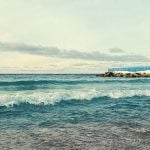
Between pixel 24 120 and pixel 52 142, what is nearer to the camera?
pixel 52 142

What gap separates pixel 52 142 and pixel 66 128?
8.91 ft

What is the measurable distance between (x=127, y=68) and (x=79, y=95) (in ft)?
287

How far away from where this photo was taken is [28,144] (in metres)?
12.1

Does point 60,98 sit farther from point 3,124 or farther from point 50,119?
point 3,124

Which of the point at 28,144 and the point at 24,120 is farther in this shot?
the point at 24,120

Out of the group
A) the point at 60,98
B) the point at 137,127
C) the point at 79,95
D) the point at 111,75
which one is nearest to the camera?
the point at 137,127

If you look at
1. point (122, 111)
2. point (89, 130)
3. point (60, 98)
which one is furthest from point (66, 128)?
point (60, 98)

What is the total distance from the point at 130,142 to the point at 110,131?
206 centimetres

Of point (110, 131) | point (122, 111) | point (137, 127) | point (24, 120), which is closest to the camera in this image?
point (110, 131)

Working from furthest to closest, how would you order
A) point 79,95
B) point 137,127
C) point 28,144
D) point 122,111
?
point 79,95, point 122,111, point 137,127, point 28,144

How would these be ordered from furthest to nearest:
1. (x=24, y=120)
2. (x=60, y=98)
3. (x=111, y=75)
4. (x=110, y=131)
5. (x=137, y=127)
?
1. (x=111, y=75)
2. (x=60, y=98)
3. (x=24, y=120)
4. (x=137, y=127)
5. (x=110, y=131)

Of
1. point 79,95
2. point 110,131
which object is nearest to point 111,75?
point 79,95

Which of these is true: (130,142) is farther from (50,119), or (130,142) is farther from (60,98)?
(60,98)

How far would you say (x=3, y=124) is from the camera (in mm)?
16078
